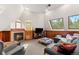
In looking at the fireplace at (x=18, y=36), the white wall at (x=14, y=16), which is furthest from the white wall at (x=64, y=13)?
the fireplace at (x=18, y=36)

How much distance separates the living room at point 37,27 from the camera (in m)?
1.96

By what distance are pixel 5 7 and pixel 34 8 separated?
45cm

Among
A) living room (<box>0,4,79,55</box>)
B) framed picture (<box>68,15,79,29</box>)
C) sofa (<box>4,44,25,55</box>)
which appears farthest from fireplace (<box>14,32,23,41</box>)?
framed picture (<box>68,15,79,29</box>)

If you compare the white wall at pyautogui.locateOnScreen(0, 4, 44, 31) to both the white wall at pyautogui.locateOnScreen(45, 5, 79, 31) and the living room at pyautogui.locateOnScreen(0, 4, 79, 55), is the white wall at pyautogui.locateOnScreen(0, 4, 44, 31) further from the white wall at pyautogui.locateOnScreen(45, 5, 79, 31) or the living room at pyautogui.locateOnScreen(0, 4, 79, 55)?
the white wall at pyautogui.locateOnScreen(45, 5, 79, 31)

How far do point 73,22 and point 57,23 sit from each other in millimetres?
253

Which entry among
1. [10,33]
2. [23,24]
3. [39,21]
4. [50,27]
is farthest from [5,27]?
[50,27]

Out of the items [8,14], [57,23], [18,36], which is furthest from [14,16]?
[57,23]

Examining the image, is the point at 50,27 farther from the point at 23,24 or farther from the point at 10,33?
the point at 10,33

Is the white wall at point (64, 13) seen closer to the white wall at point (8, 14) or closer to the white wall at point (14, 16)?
the white wall at point (14, 16)

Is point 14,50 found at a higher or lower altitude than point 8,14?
lower

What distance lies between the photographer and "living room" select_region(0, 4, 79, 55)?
196cm

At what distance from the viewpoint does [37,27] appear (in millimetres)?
2035

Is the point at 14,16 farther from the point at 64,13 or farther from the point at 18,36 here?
the point at 64,13

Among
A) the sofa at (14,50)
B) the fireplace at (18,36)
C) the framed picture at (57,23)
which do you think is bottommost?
the sofa at (14,50)
